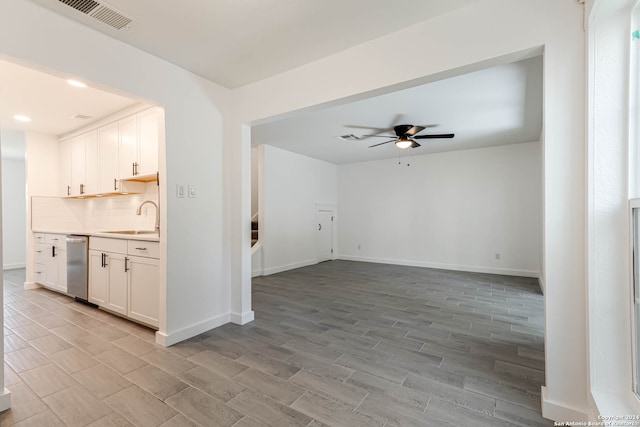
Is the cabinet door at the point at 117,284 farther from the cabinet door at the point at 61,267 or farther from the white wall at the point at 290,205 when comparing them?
the white wall at the point at 290,205

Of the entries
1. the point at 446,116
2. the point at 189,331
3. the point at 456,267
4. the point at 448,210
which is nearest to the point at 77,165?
the point at 189,331

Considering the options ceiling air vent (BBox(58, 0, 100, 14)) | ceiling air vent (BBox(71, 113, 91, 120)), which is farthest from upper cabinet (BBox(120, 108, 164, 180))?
ceiling air vent (BBox(58, 0, 100, 14))

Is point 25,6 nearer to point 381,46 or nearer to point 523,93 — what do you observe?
point 381,46

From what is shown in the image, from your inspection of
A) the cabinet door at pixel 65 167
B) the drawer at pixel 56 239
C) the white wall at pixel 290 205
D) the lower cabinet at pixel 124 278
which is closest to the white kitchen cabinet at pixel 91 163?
the cabinet door at pixel 65 167

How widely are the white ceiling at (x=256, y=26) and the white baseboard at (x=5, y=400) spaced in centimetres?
258

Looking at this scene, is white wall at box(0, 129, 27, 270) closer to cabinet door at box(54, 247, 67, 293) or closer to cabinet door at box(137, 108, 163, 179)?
cabinet door at box(54, 247, 67, 293)

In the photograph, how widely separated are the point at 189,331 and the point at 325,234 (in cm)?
518

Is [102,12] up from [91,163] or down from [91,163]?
up

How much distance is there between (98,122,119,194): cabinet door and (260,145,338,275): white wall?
2.60m

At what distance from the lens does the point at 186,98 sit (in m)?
2.85

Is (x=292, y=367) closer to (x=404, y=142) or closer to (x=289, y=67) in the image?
(x=289, y=67)

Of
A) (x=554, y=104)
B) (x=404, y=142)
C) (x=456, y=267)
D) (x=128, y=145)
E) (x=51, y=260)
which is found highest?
(x=404, y=142)

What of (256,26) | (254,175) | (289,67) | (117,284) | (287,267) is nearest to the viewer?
(256,26)

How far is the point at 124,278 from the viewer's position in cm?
324
